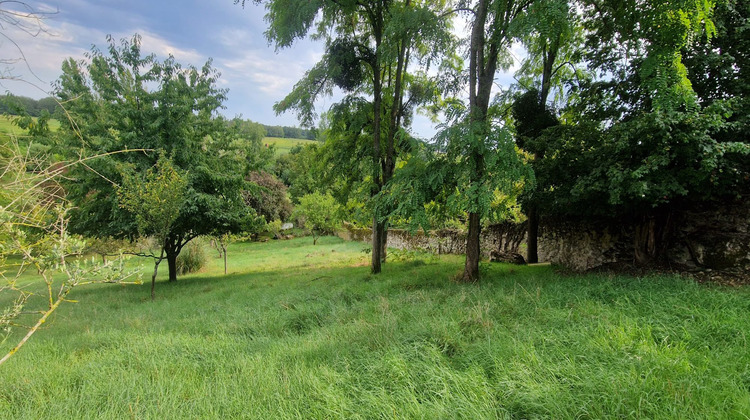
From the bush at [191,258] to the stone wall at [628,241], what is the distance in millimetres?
15543

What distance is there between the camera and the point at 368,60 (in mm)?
11266

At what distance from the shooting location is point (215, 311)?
7406mm

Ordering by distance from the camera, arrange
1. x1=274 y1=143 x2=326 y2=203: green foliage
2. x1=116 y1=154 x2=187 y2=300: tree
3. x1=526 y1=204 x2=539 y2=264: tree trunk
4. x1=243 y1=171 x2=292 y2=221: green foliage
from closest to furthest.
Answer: x1=116 y1=154 x2=187 y2=300: tree
x1=526 y1=204 x2=539 y2=264: tree trunk
x1=243 y1=171 x2=292 y2=221: green foliage
x1=274 y1=143 x2=326 y2=203: green foliage

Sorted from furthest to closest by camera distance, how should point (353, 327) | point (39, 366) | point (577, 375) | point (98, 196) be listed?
point (98, 196), point (353, 327), point (39, 366), point (577, 375)

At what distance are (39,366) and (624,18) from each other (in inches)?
459

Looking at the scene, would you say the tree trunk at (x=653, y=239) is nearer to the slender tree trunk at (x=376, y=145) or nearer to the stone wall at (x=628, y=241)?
the stone wall at (x=628, y=241)

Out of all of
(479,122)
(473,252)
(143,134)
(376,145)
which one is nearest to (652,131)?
(479,122)

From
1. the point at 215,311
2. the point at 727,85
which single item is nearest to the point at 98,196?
the point at 215,311

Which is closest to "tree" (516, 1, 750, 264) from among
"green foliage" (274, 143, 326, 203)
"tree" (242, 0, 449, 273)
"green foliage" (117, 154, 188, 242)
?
"tree" (242, 0, 449, 273)

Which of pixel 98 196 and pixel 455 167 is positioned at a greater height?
pixel 455 167

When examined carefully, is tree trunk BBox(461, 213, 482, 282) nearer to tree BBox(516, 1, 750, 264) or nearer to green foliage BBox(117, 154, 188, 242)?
tree BBox(516, 1, 750, 264)

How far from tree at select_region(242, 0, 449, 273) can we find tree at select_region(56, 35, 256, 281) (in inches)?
153

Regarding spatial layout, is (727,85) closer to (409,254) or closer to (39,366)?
(409,254)

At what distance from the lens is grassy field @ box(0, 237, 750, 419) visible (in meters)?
2.65
